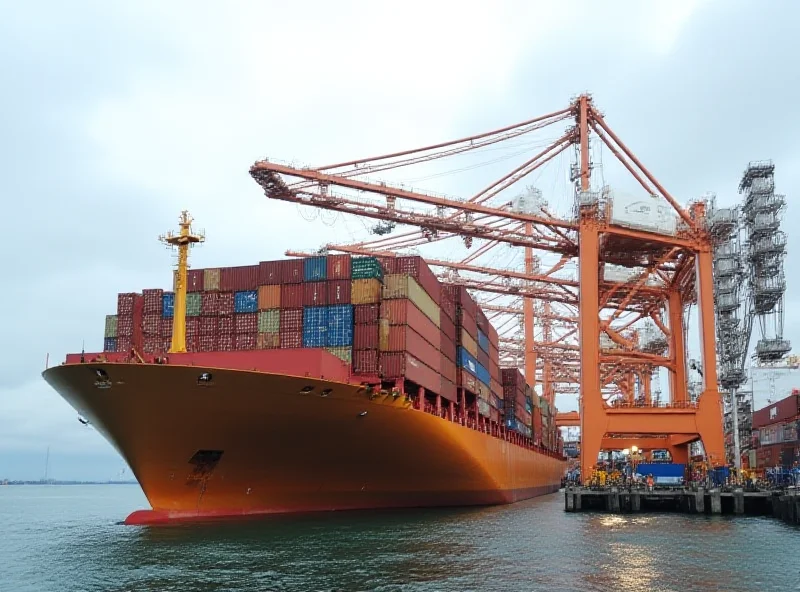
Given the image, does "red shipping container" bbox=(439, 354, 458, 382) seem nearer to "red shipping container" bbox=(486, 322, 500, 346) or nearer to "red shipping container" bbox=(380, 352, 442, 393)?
"red shipping container" bbox=(380, 352, 442, 393)

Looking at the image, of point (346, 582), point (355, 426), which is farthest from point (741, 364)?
point (346, 582)

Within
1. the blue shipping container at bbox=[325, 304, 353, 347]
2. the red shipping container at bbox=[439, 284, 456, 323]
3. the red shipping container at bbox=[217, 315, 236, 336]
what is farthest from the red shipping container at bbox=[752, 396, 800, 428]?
the red shipping container at bbox=[217, 315, 236, 336]

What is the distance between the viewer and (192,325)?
100 ft

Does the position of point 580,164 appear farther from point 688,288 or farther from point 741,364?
point 741,364

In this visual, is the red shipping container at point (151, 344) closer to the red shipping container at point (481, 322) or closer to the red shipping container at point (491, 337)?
the red shipping container at point (481, 322)

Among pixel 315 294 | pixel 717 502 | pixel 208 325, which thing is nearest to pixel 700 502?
pixel 717 502

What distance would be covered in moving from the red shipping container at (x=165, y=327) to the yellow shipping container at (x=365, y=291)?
7187mm

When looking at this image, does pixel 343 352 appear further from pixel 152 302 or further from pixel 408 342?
pixel 152 302

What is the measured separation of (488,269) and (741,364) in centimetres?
1799

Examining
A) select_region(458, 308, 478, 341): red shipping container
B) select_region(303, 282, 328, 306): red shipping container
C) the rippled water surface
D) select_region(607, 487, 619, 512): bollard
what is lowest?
the rippled water surface

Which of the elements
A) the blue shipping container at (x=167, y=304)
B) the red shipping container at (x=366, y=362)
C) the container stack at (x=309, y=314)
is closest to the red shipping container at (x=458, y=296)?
A: the container stack at (x=309, y=314)

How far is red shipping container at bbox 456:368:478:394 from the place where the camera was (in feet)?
124

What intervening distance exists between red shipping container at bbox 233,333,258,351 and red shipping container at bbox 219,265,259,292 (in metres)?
1.96

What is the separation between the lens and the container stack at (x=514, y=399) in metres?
50.1
